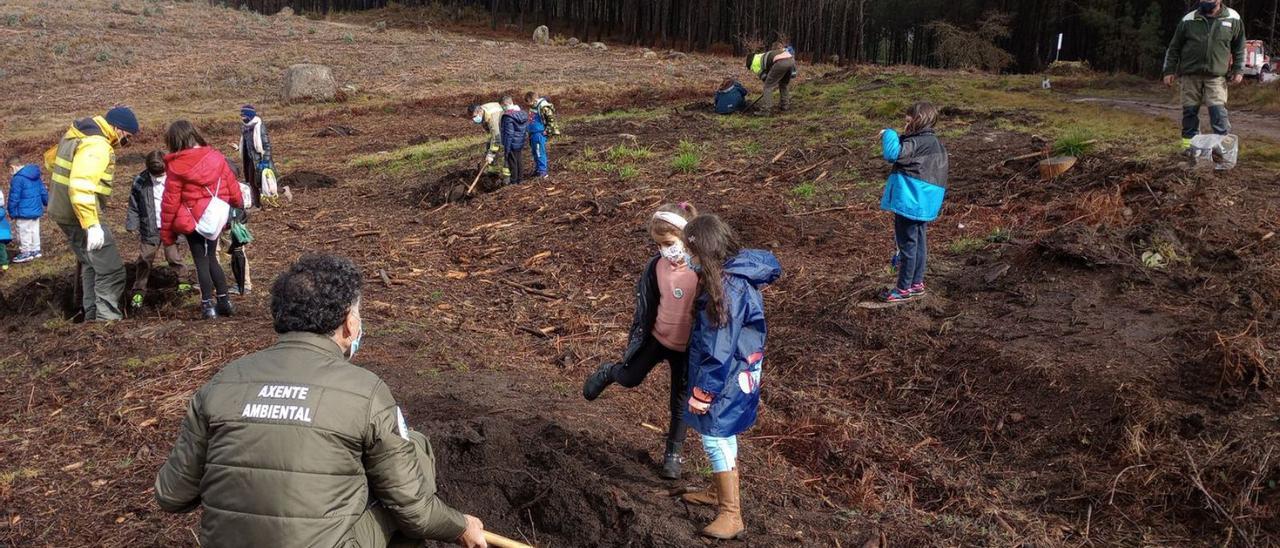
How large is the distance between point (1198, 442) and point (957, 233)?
4.32 metres

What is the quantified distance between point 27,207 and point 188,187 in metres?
6.07

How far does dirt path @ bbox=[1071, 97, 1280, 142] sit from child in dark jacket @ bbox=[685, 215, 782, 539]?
416 inches

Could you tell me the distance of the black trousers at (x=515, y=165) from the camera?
42.0ft

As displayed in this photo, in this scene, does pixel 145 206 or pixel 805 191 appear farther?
pixel 805 191

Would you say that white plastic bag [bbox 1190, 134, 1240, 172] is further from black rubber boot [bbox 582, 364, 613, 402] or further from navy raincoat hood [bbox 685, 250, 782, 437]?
black rubber boot [bbox 582, 364, 613, 402]

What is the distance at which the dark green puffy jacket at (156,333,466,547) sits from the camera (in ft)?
8.19

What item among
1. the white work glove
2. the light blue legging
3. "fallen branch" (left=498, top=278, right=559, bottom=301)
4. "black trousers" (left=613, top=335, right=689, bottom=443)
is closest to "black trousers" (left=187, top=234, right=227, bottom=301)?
the white work glove

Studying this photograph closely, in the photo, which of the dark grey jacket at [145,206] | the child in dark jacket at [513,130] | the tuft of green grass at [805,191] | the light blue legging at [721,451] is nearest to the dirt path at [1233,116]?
the tuft of green grass at [805,191]

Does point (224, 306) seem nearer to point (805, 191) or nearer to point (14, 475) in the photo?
point (14, 475)

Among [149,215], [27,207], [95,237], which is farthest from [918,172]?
[27,207]

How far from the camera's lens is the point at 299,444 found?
8.17ft

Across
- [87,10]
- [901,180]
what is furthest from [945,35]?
[87,10]

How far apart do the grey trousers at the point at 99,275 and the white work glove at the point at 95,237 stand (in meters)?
0.16

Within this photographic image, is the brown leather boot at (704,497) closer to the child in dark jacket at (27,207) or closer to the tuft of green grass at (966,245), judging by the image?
the tuft of green grass at (966,245)
